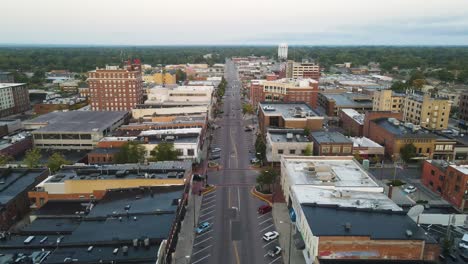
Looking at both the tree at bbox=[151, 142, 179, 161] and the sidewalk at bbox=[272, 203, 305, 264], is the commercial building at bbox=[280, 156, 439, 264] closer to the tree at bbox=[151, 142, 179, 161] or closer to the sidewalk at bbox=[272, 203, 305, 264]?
the sidewalk at bbox=[272, 203, 305, 264]

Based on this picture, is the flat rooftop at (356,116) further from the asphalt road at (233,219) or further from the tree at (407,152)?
the asphalt road at (233,219)

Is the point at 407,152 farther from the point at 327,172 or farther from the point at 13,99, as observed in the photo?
the point at 13,99

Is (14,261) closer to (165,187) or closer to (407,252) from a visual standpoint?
(165,187)

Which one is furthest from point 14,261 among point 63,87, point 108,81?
point 63,87

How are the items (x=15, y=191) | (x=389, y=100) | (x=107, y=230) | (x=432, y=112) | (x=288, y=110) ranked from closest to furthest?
(x=107, y=230) < (x=15, y=191) < (x=432, y=112) < (x=288, y=110) < (x=389, y=100)

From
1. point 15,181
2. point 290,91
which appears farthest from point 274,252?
point 290,91
